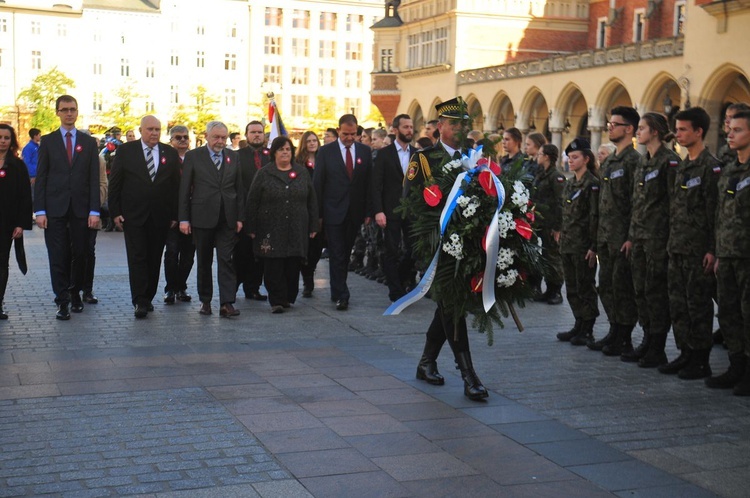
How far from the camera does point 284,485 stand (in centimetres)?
569

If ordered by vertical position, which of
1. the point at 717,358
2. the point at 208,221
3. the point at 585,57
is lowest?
the point at 717,358

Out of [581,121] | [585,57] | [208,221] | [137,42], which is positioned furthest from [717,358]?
[137,42]

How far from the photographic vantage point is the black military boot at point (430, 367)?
8.30 m

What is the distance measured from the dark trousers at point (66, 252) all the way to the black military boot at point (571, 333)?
5.25 metres

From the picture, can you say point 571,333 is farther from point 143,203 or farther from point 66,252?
point 66,252

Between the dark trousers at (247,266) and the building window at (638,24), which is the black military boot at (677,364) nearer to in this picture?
the dark trousers at (247,266)

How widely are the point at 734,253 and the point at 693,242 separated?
62 centimetres

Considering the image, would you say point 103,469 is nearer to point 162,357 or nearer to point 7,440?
point 7,440

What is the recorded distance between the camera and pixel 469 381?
782 cm

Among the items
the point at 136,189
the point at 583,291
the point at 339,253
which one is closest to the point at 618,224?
the point at 583,291

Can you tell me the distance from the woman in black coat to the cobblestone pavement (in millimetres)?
1160

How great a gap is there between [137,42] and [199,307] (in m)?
103

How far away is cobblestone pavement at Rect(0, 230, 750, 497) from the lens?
5.84 metres

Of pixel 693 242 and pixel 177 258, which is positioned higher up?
pixel 693 242
